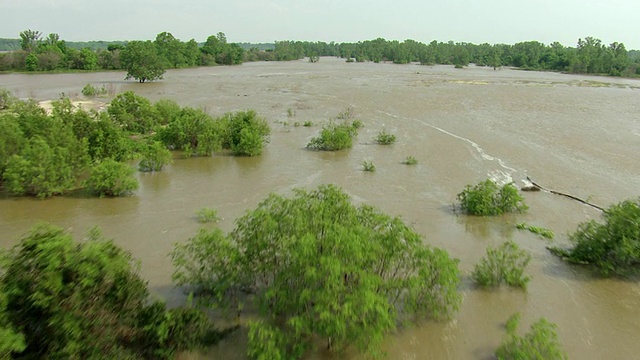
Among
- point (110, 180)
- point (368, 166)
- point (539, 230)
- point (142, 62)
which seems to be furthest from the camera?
point (142, 62)

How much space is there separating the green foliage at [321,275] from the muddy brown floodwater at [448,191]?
75 cm

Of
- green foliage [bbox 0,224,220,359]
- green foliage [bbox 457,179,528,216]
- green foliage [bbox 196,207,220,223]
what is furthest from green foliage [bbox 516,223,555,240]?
green foliage [bbox 0,224,220,359]

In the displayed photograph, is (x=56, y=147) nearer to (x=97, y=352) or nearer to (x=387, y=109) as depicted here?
(x=97, y=352)

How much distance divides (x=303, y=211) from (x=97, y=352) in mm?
3624

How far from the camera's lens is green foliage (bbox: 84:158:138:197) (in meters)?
13.5

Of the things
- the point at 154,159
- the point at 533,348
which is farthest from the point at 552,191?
the point at 154,159

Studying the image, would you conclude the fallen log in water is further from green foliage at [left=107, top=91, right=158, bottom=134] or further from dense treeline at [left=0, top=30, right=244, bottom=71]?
dense treeline at [left=0, top=30, right=244, bottom=71]

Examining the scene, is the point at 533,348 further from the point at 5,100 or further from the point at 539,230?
the point at 5,100

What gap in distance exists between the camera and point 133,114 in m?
23.0

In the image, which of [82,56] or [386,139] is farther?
[82,56]

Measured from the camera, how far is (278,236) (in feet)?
24.2

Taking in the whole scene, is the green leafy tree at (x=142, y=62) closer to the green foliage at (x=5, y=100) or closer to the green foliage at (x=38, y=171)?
the green foliage at (x=5, y=100)

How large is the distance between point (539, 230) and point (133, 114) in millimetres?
19997

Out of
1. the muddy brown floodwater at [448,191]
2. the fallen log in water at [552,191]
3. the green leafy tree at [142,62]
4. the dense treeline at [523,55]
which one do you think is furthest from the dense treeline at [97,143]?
the dense treeline at [523,55]
